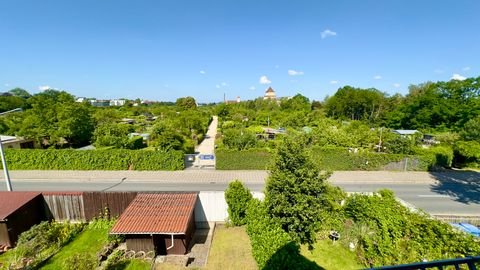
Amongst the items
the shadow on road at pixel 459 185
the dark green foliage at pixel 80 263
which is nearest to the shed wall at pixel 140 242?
the dark green foliage at pixel 80 263

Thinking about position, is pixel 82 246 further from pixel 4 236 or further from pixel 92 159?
pixel 92 159

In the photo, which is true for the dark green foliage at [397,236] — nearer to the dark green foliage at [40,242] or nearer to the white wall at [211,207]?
the white wall at [211,207]

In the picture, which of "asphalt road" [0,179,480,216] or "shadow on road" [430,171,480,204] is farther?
"shadow on road" [430,171,480,204]

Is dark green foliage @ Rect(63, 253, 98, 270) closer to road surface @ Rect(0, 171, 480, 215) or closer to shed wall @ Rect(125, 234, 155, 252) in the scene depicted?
shed wall @ Rect(125, 234, 155, 252)

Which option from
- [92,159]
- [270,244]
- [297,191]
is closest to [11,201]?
[92,159]

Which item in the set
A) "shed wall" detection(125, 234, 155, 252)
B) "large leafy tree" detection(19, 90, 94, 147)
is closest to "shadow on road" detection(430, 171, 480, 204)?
"shed wall" detection(125, 234, 155, 252)

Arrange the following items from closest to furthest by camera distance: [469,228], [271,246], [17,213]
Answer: [271,246] < [17,213] < [469,228]
